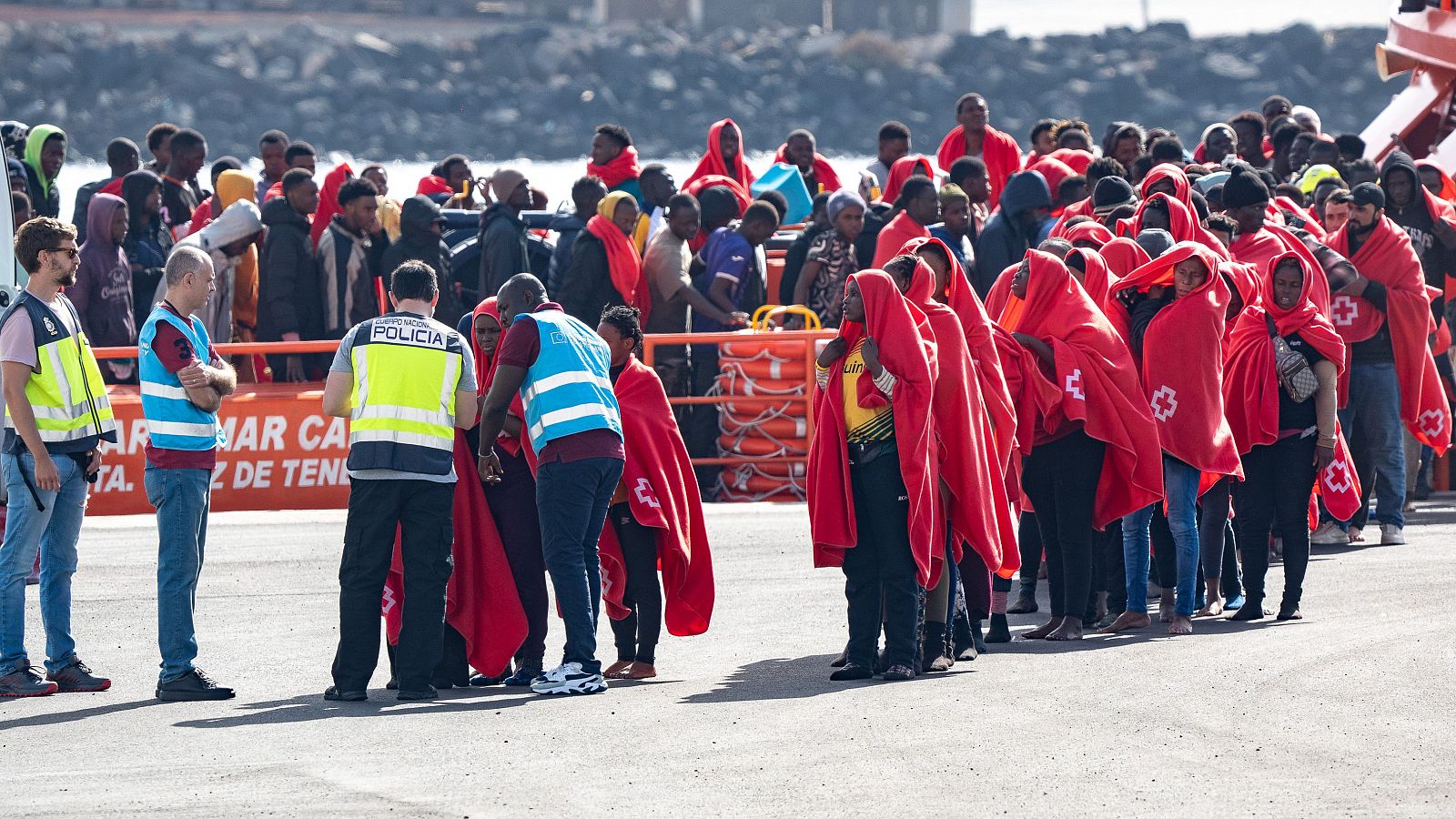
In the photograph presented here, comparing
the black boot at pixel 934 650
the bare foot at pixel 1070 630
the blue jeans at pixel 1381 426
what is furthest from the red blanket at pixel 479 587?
the blue jeans at pixel 1381 426

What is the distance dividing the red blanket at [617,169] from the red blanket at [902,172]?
6.36ft

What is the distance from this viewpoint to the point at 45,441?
8.52m

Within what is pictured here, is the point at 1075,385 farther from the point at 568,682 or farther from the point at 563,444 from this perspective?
the point at 568,682

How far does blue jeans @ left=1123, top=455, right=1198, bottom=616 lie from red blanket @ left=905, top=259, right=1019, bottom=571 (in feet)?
3.77

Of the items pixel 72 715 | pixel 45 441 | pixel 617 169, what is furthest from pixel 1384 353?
pixel 72 715

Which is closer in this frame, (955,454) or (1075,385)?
(955,454)

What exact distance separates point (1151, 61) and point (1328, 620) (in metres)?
143

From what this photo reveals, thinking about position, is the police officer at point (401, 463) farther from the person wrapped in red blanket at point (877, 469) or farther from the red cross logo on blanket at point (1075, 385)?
the red cross logo on blanket at point (1075, 385)

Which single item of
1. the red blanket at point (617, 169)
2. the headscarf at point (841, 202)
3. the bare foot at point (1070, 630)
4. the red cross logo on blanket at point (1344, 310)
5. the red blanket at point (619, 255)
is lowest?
the bare foot at point (1070, 630)

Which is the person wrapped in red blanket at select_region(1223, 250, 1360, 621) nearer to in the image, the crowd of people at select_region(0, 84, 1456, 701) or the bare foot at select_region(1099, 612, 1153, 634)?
the crowd of people at select_region(0, 84, 1456, 701)

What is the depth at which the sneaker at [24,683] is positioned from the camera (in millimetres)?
8594

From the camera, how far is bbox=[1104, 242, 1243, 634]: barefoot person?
9.59 meters

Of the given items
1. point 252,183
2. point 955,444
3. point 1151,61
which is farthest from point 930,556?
point 1151,61

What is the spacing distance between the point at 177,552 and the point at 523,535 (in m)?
1.37
